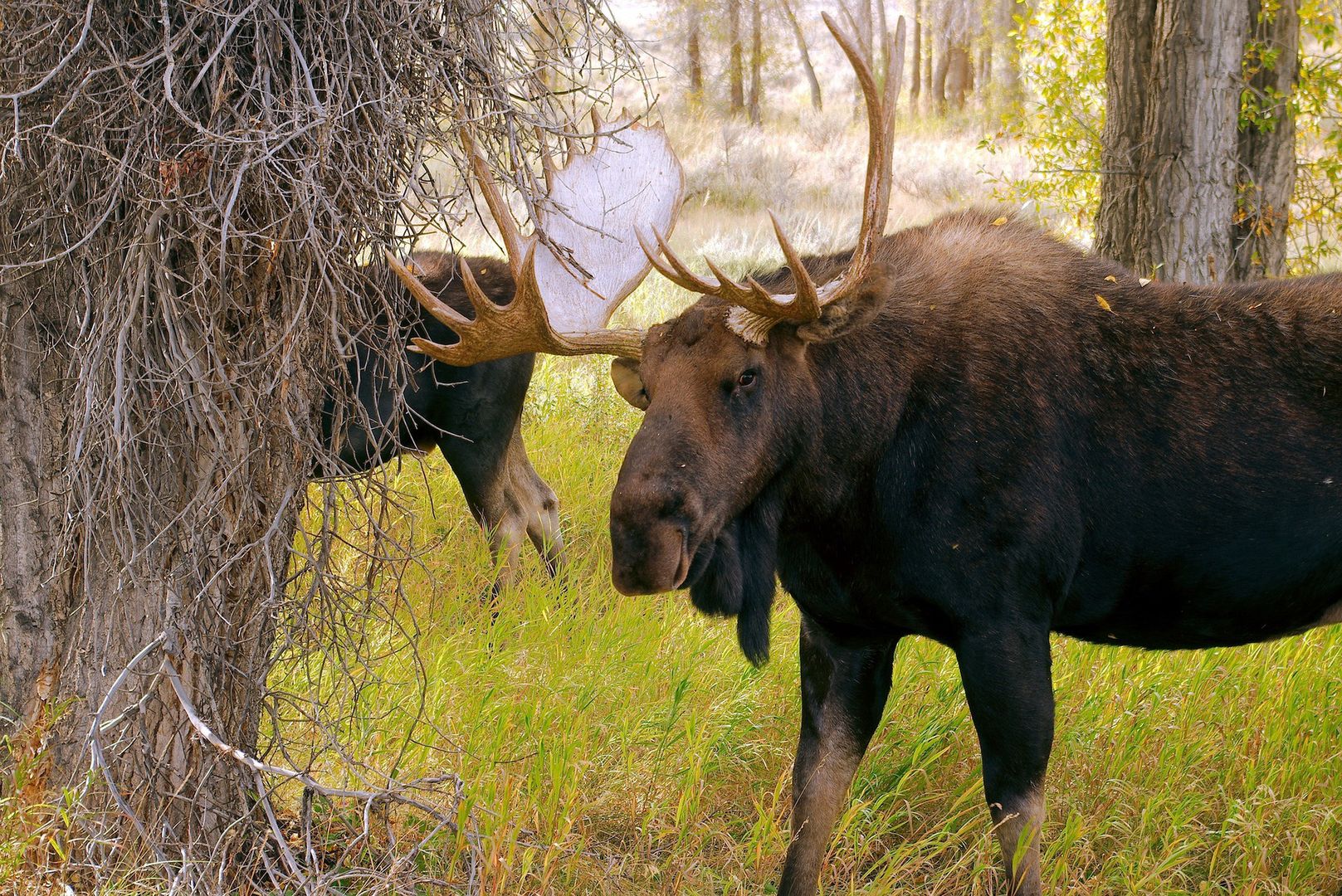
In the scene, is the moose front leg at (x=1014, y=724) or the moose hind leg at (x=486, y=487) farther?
the moose hind leg at (x=486, y=487)

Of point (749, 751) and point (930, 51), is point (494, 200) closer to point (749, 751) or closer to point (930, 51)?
point (749, 751)

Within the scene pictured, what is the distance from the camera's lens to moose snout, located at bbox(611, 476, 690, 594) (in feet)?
10.2

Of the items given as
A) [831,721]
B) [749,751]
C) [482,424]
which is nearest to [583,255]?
[831,721]

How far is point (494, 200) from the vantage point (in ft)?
10.9

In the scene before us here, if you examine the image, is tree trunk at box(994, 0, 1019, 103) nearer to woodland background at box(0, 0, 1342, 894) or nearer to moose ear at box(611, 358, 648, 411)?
woodland background at box(0, 0, 1342, 894)

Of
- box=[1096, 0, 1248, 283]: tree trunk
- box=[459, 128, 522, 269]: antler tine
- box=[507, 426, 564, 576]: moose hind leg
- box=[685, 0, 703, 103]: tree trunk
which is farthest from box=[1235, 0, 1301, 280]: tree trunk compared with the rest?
box=[685, 0, 703, 103]: tree trunk

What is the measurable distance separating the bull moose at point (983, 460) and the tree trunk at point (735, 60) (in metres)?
22.7

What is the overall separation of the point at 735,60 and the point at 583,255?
24141 millimetres

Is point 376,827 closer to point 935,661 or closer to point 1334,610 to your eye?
point 935,661

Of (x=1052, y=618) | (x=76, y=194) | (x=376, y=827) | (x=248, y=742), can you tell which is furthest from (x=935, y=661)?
(x=76, y=194)

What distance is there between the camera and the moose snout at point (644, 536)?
310cm

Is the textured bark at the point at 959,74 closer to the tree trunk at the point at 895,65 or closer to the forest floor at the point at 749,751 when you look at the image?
the forest floor at the point at 749,751

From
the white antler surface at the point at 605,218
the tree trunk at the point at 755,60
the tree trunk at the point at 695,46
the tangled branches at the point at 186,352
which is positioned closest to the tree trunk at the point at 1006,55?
the tree trunk at the point at 755,60

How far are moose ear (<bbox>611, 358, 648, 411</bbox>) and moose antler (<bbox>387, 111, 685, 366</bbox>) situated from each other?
0.10ft
